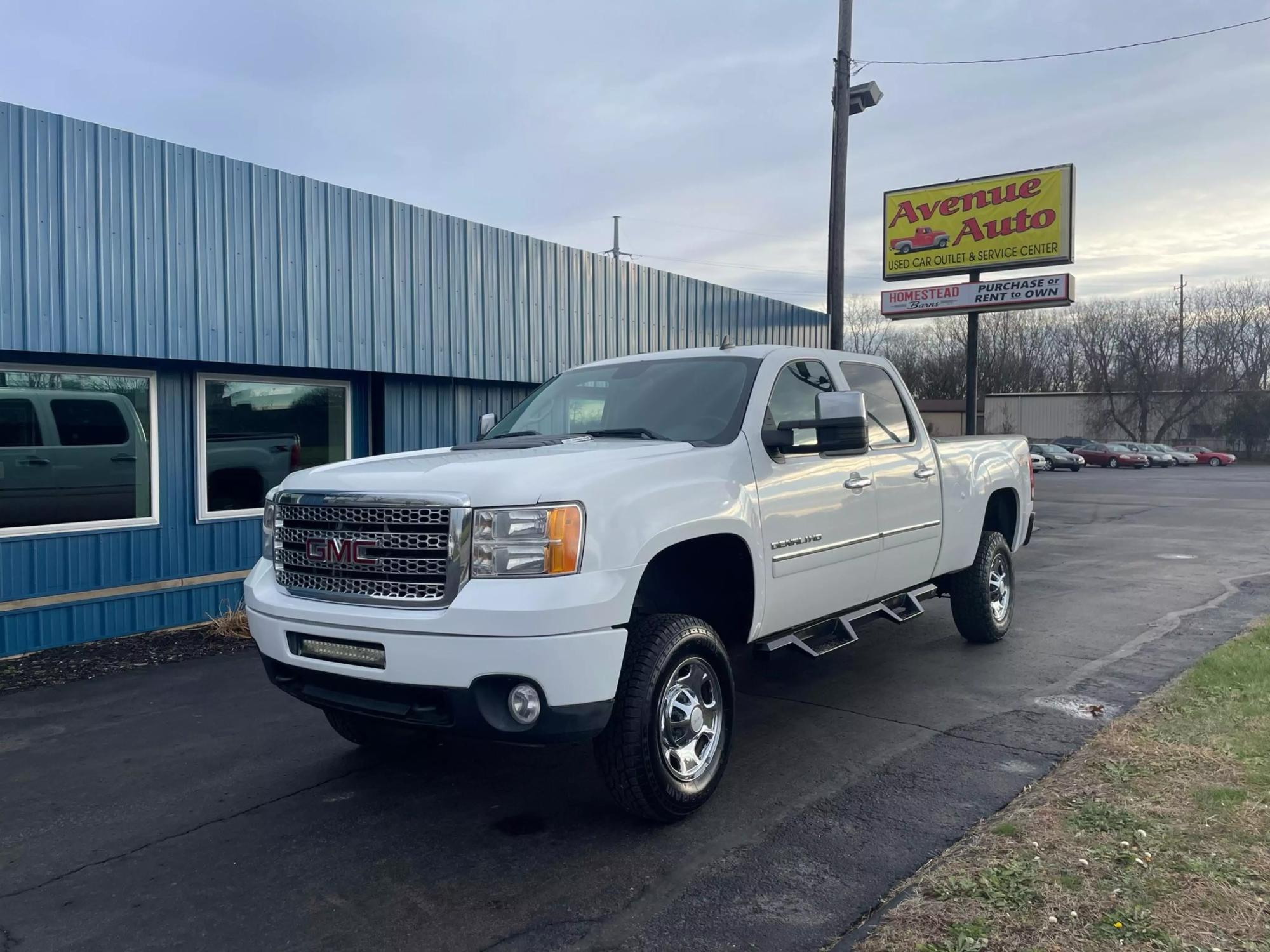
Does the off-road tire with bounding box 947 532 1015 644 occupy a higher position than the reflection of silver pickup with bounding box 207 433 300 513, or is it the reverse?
the reflection of silver pickup with bounding box 207 433 300 513

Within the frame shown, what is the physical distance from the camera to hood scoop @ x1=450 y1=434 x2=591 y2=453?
4.67 meters

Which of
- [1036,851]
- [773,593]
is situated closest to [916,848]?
[1036,851]

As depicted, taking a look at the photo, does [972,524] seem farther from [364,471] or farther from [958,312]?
[958,312]

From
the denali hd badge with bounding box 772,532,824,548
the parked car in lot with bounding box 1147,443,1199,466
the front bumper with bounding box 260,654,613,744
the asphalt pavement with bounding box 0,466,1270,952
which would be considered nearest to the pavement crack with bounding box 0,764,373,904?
the asphalt pavement with bounding box 0,466,1270,952

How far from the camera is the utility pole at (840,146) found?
14.4 meters

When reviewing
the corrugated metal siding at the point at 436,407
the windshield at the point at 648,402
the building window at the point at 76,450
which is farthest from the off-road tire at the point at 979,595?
the building window at the point at 76,450

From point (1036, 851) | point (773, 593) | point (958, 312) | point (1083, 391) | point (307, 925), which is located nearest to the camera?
point (307, 925)

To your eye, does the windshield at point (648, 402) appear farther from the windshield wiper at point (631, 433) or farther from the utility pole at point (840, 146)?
the utility pole at point (840, 146)

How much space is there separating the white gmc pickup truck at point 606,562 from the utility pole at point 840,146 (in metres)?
9.21

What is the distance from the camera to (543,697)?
3547 mm

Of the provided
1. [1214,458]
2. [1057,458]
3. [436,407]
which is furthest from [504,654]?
[1214,458]

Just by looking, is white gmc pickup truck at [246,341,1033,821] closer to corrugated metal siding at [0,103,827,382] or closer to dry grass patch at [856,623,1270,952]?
dry grass patch at [856,623,1270,952]

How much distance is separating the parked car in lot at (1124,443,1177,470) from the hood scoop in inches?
1996

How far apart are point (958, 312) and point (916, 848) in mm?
20375
